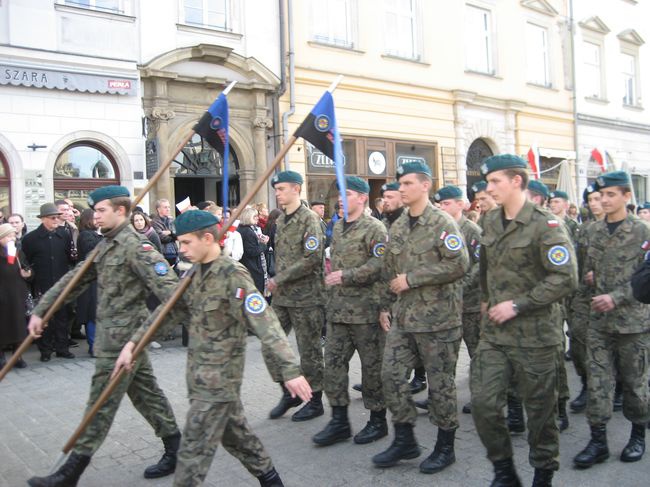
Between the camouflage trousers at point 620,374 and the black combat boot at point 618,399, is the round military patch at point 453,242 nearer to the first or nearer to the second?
the camouflage trousers at point 620,374

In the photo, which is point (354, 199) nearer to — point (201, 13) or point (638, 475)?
point (638, 475)

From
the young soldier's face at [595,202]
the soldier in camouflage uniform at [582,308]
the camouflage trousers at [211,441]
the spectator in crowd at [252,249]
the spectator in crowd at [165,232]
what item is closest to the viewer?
the camouflage trousers at [211,441]

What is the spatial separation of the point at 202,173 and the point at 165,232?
4.64 metres

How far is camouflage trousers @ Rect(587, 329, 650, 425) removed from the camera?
438 centimetres

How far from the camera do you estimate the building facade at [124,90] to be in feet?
36.2

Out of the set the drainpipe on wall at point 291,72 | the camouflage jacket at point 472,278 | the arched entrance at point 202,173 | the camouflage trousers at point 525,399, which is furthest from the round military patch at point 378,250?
the drainpipe on wall at point 291,72

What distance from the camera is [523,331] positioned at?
369cm

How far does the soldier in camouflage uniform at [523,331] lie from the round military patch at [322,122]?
1.26m

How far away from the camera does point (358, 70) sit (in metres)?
15.8

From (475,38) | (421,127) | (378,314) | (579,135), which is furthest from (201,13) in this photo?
(579,135)

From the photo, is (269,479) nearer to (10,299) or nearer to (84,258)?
(10,299)

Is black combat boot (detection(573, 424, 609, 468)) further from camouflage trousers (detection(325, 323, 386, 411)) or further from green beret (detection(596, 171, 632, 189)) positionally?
green beret (detection(596, 171, 632, 189))

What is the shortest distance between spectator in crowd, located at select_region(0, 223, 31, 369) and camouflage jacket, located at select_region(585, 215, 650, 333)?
604 centimetres

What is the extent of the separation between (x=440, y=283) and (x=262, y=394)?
8.67 feet
